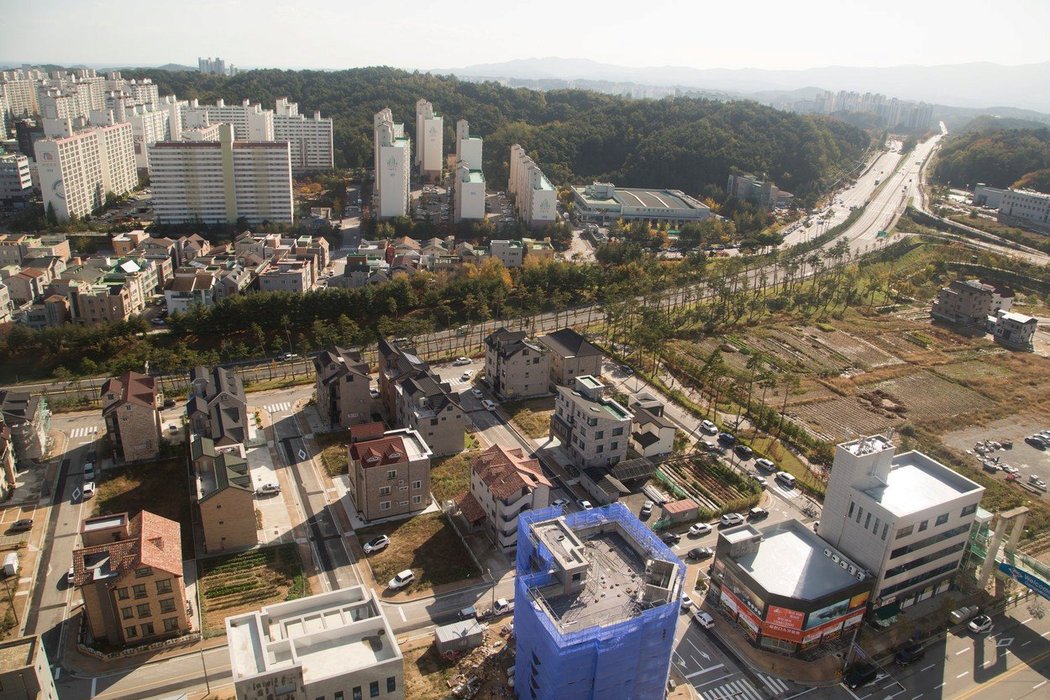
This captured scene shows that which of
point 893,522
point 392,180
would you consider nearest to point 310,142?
point 392,180

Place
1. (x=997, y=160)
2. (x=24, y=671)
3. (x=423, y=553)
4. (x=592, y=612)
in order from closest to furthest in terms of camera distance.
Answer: (x=24, y=671) → (x=592, y=612) → (x=423, y=553) → (x=997, y=160)

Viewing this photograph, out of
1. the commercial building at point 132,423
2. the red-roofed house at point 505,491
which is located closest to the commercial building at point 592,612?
the red-roofed house at point 505,491

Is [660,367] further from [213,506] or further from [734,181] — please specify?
[734,181]

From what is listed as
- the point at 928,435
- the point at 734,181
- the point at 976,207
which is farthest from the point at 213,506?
the point at 976,207

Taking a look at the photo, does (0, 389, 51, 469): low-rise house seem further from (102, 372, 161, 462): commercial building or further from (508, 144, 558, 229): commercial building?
(508, 144, 558, 229): commercial building

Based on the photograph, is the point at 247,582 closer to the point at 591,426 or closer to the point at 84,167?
the point at 591,426

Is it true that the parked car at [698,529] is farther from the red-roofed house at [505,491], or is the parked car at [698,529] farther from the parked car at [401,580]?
the parked car at [401,580]
